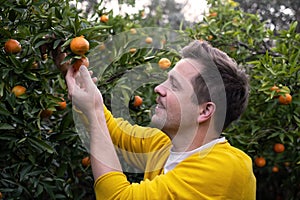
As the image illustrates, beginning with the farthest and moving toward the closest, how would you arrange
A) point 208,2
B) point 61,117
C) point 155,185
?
point 208,2
point 61,117
point 155,185

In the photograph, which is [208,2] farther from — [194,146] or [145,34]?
[194,146]

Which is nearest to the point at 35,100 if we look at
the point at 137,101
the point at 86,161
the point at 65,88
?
the point at 65,88

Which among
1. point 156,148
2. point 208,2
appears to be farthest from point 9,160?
point 208,2

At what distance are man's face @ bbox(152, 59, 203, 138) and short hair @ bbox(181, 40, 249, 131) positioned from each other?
3 cm

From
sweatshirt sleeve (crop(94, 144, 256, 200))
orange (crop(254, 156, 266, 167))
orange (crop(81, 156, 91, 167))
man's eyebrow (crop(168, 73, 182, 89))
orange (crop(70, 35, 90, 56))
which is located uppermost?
orange (crop(70, 35, 90, 56))

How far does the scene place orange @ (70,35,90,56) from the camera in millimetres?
1822

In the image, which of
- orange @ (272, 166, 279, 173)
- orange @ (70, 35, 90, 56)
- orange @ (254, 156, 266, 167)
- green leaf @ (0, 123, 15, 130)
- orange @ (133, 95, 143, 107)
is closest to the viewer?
orange @ (70, 35, 90, 56)

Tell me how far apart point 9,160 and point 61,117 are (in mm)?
387

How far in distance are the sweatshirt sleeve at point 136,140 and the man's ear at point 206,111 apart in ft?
0.97

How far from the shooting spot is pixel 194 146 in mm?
1770

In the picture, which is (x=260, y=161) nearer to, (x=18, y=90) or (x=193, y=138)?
(x=193, y=138)

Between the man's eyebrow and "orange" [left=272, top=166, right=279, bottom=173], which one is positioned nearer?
the man's eyebrow

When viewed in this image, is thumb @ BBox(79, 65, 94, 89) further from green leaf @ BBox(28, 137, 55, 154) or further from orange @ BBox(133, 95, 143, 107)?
orange @ BBox(133, 95, 143, 107)

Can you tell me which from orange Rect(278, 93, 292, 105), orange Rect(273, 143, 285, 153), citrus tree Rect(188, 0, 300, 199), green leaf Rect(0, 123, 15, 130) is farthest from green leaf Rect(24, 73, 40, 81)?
orange Rect(273, 143, 285, 153)
